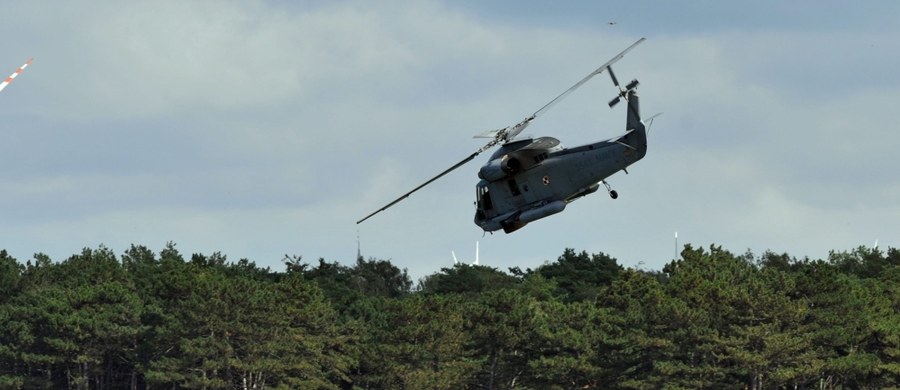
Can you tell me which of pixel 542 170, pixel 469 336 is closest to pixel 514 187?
pixel 542 170

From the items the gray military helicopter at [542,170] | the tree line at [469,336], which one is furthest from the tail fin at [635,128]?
the tree line at [469,336]

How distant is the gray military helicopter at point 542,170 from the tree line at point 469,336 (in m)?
50.9

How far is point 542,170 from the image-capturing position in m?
74.4

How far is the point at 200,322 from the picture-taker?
5468 inches

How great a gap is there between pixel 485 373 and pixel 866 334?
28.4 meters

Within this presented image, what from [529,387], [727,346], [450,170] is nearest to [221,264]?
[529,387]

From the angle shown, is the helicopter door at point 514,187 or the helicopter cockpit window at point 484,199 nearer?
the helicopter door at point 514,187

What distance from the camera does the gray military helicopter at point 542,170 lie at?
72125mm

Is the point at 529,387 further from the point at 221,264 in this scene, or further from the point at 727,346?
the point at 221,264

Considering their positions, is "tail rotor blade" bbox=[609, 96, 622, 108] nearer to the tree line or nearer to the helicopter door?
the helicopter door

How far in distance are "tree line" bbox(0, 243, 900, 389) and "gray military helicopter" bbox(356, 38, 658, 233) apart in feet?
167

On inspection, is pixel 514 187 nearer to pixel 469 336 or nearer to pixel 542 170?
pixel 542 170

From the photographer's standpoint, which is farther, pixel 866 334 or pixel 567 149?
pixel 866 334

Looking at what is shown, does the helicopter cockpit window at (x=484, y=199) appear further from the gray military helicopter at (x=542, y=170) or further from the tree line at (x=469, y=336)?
the tree line at (x=469, y=336)
